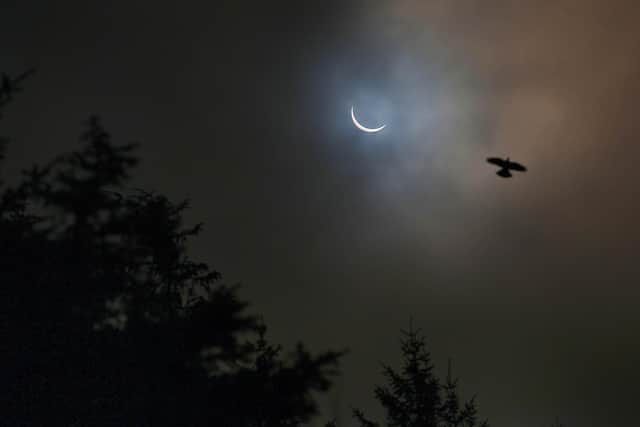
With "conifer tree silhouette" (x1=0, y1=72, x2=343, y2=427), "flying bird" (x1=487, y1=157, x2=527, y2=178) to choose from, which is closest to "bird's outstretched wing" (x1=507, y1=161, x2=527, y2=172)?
"flying bird" (x1=487, y1=157, x2=527, y2=178)

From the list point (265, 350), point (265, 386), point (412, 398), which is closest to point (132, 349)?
point (265, 386)

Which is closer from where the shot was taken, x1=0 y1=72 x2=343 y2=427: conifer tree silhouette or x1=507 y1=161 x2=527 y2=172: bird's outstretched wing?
x1=0 y1=72 x2=343 y2=427: conifer tree silhouette

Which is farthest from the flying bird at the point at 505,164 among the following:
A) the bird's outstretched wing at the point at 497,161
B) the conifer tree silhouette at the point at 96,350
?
the conifer tree silhouette at the point at 96,350

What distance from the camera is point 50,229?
41.2ft

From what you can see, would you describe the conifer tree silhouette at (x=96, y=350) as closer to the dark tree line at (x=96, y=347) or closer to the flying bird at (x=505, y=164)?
the dark tree line at (x=96, y=347)

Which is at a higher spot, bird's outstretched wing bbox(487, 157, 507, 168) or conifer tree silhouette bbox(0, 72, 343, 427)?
bird's outstretched wing bbox(487, 157, 507, 168)

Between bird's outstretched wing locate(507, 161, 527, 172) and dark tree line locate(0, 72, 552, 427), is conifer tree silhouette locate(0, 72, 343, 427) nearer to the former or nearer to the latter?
dark tree line locate(0, 72, 552, 427)

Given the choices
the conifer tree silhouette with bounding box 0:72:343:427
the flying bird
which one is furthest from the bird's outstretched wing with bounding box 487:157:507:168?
the conifer tree silhouette with bounding box 0:72:343:427

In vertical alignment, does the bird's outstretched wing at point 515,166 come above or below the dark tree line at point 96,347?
above

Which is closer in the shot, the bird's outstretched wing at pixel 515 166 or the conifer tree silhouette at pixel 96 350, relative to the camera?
the conifer tree silhouette at pixel 96 350

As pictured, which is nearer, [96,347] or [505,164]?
[96,347]

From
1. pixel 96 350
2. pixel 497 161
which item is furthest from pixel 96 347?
pixel 497 161

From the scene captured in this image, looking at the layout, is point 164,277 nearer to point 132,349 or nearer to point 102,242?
point 102,242

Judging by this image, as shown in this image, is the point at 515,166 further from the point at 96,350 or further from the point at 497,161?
the point at 96,350
